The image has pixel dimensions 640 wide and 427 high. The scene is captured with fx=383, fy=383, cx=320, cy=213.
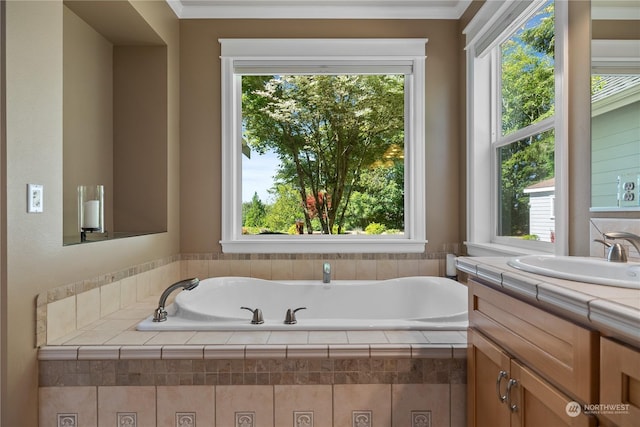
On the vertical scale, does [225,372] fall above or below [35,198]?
below

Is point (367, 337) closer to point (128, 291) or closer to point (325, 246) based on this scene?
point (325, 246)

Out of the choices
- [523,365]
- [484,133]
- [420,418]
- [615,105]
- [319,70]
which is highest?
[319,70]

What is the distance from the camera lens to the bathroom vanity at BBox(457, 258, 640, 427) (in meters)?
0.73

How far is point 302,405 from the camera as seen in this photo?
4.91 feet

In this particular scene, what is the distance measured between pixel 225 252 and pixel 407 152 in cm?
156

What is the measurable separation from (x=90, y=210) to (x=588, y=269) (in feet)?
7.19

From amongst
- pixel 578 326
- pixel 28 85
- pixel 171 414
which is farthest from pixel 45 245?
pixel 578 326

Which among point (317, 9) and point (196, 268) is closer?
point (317, 9)

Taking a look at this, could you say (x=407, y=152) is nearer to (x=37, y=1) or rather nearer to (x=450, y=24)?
(x=450, y=24)

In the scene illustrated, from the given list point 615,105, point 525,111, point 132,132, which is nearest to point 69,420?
point 132,132

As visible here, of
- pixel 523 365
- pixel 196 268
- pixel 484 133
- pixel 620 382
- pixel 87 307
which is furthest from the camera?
pixel 196 268

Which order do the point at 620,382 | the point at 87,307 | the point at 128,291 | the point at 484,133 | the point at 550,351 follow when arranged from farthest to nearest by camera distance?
the point at 484,133, the point at 128,291, the point at 87,307, the point at 550,351, the point at 620,382

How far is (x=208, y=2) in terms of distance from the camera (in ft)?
9.02

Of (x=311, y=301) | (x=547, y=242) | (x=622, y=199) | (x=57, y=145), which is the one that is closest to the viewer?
(x=622, y=199)
